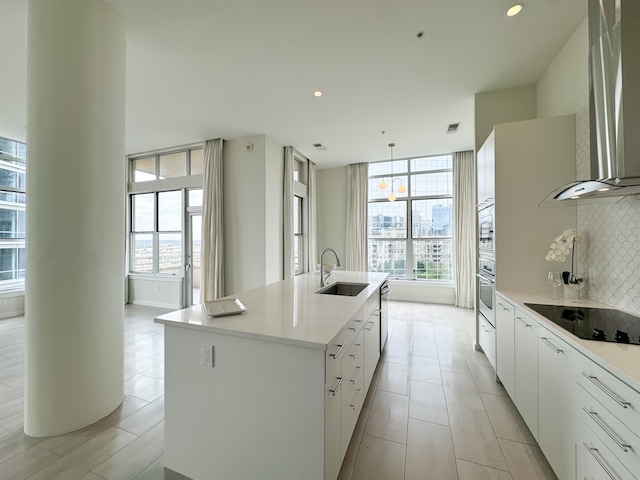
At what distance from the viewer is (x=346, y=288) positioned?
2.86m

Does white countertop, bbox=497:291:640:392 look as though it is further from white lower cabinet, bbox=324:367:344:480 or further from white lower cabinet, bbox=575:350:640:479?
white lower cabinet, bbox=324:367:344:480

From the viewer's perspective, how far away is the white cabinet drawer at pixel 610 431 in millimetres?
938

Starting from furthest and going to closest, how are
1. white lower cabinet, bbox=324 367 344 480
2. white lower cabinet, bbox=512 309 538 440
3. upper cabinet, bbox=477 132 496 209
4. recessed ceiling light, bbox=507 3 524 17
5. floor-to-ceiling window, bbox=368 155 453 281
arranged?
floor-to-ceiling window, bbox=368 155 453 281
upper cabinet, bbox=477 132 496 209
recessed ceiling light, bbox=507 3 524 17
white lower cabinet, bbox=512 309 538 440
white lower cabinet, bbox=324 367 344 480

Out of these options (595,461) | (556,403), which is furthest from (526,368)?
(595,461)

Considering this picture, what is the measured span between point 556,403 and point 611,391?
56 cm

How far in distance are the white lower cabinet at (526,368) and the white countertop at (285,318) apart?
115 cm

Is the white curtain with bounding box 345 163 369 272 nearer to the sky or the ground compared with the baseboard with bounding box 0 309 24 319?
nearer to the sky

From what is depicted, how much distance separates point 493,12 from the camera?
83.4 inches

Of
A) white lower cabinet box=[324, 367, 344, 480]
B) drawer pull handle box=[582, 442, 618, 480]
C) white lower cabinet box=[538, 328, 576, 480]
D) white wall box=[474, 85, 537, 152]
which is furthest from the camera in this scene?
white wall box=[474, 85, 537, 152]

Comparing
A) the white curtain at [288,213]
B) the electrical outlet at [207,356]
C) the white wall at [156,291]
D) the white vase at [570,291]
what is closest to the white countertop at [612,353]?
the white vase at [570,291]

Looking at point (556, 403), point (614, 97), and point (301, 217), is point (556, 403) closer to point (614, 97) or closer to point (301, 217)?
point (614, 97)

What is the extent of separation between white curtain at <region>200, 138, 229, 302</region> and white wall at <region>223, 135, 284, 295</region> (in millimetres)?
136

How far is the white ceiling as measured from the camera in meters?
2.13

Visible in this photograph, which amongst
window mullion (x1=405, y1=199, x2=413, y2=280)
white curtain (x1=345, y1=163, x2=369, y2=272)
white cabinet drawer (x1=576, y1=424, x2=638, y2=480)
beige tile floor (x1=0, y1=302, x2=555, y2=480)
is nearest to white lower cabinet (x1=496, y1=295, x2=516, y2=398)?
beige tile floor (x1=0, y1=302, x2=555, y2=480)
